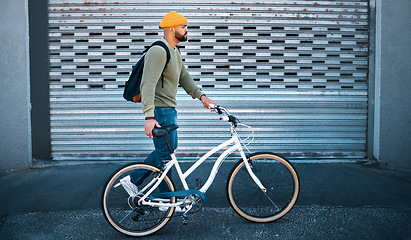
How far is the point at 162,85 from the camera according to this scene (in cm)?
363

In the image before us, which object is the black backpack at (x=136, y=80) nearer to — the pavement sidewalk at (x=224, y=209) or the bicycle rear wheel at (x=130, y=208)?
the bicycle rear wheel at (x=130, y=208)

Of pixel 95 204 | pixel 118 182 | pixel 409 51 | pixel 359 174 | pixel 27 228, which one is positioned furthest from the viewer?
pixel 409 51

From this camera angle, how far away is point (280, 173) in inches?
158

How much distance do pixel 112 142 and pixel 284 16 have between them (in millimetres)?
3873

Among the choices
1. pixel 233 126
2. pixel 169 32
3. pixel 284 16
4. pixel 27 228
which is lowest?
pixel 27 228

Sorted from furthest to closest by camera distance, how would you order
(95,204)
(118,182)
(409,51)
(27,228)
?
(409,51), (95,204), (27,228), (118,182)

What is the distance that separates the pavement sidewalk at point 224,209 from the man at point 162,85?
2.68ft

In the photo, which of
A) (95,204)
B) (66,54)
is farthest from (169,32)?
(66,54)

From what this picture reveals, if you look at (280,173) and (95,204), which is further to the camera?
(95,204)

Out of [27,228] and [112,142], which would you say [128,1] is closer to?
[112,142]

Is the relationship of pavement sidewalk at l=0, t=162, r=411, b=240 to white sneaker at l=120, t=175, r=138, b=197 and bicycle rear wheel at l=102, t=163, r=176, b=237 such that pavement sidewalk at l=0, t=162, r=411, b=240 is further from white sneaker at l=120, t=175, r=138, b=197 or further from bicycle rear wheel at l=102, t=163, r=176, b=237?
white sneaker at l=120, t=175, r=138, b=197

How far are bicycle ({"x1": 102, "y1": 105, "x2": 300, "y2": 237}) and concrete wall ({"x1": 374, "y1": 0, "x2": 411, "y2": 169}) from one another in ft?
11.0

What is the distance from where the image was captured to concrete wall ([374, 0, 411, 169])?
6.29 m

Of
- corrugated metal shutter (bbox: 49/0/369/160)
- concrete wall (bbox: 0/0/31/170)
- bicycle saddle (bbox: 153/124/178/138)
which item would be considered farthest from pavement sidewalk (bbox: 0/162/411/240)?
bicycle saddle (bbox: 153/124/178/138)
